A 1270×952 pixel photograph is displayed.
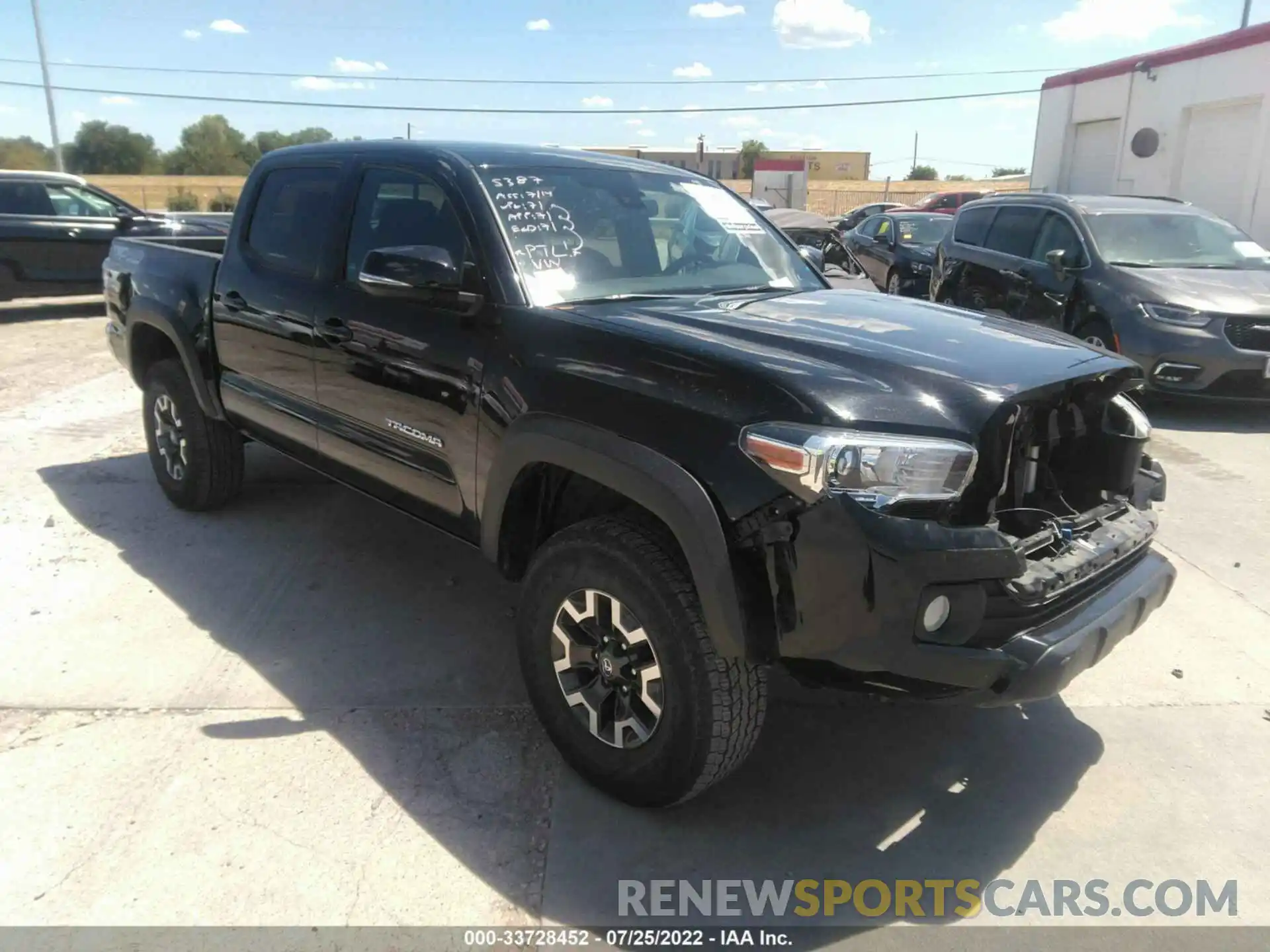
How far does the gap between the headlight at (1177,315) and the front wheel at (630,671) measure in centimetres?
635

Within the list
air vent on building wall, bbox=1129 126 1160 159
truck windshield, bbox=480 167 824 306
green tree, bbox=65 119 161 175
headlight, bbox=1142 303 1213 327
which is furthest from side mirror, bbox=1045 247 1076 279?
green tree, bbox=65 119 161 175

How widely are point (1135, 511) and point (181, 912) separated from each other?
A: 2.98 metres

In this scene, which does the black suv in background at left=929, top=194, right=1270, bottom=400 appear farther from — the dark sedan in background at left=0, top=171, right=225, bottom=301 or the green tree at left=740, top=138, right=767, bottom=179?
the green tree at left=740, top=138, right=767, bottom=179

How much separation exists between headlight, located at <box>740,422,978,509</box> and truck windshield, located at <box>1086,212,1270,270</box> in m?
6.79

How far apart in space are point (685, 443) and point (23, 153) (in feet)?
212

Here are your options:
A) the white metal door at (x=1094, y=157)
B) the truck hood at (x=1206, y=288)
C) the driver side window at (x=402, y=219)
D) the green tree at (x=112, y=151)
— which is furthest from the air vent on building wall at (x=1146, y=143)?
the green tree at (x=112, y=151)

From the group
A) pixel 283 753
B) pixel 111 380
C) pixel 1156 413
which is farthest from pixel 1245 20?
pixel 283 753

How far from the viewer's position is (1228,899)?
8.29 feet

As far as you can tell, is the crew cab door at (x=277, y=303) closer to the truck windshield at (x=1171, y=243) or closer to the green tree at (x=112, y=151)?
the truck windshield at (x=1171, y=243)

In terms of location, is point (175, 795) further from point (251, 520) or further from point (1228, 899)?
point (1228, 899)

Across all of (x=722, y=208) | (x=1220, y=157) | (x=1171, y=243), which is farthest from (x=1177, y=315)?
(x=1220, y=157)

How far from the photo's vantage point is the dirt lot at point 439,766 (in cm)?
257

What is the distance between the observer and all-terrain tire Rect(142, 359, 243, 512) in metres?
4.99

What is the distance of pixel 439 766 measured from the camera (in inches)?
120
